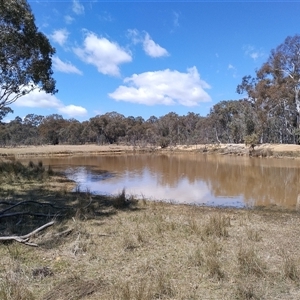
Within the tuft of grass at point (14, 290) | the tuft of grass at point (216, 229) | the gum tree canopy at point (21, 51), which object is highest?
the gum tree canopy at point (21, 51)

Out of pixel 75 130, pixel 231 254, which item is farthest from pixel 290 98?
pixel 75 130

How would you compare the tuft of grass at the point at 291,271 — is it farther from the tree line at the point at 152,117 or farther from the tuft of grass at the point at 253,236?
the tree line at the point at 152,117

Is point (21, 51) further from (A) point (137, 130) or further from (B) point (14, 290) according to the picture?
(A) point (137, 130)

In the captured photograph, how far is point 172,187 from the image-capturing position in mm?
15117

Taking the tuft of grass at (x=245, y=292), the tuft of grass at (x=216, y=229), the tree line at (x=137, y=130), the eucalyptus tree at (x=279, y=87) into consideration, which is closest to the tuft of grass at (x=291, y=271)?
the tuft of grass at (x=245, y=292)

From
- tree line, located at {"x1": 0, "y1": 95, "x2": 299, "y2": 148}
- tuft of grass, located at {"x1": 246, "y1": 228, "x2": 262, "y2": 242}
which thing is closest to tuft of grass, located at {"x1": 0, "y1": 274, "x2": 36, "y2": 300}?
tuft of grass, located at {"x1": 246, "y1": 228, "x2": 262, "y2": 242}

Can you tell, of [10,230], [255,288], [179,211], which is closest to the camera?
[255,288]

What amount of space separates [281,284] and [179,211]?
4.78 m

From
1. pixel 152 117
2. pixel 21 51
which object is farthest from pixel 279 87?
pixel 152 117

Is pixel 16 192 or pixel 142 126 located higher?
pixel 142 126

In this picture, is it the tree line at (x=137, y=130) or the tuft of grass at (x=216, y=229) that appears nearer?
the tuft of grass at (x=216, y=229)

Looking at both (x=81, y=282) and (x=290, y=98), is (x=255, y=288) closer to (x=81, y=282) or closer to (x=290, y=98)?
(x=81, y=282)

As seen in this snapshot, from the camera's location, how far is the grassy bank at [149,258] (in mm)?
3494

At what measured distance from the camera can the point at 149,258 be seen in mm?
4602
